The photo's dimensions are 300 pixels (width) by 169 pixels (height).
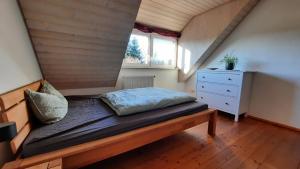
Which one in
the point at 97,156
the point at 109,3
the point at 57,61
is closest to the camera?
the point at 97,156

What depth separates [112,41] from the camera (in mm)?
2445

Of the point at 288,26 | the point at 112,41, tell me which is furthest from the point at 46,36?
the point at 288,26

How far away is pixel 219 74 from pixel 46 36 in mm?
2909

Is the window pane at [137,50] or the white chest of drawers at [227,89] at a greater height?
the window pane at [137,50]

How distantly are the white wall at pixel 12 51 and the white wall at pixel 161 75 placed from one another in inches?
70.5

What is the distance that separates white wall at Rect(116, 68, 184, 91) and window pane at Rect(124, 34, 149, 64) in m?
0.23

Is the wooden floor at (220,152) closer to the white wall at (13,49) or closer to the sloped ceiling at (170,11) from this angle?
the white wall at (13,49)

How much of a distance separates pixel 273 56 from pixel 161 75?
2310mm

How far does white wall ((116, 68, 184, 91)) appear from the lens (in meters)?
3.39

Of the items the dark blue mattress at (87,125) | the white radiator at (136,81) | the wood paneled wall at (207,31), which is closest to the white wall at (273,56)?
the wood paneled wall at (207,31)

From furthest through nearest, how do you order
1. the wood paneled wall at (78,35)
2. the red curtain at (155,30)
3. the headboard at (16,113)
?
the red curtain at (155,30)
the wood paneled wall at (78,35)
the headboard at (16,113)

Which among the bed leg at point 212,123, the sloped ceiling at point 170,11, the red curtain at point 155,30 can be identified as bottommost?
the bed leg at point 212,123

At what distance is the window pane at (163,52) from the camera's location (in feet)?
12.7

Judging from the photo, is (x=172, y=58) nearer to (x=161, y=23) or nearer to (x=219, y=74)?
(x=161, y=23)
